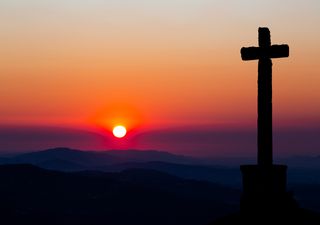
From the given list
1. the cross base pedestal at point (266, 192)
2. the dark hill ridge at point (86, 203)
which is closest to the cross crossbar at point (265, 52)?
the cross base pedestal at point (266, 192)

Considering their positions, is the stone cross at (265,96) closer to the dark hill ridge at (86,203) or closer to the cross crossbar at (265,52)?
the cross crossbar at (265,52)

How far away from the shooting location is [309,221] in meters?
15.2

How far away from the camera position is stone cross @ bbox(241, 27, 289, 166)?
1556cm

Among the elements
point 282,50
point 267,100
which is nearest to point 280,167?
point 267,100

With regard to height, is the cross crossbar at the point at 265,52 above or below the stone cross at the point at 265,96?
above

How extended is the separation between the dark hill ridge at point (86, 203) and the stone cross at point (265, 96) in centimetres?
8744

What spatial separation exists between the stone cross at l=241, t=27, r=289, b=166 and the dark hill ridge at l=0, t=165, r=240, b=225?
3443 inches

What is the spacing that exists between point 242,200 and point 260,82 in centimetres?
289

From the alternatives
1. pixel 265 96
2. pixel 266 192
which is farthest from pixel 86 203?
pixel 266 192

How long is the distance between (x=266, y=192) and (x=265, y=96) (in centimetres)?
233

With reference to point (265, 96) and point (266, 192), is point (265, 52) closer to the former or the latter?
point (265, 96)

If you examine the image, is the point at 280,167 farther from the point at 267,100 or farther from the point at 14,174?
the point at 14,174

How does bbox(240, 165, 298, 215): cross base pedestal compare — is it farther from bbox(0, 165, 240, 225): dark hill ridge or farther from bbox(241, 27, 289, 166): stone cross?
bbox(0, 165, 240, 225): dark hill ridge

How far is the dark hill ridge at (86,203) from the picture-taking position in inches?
4141
